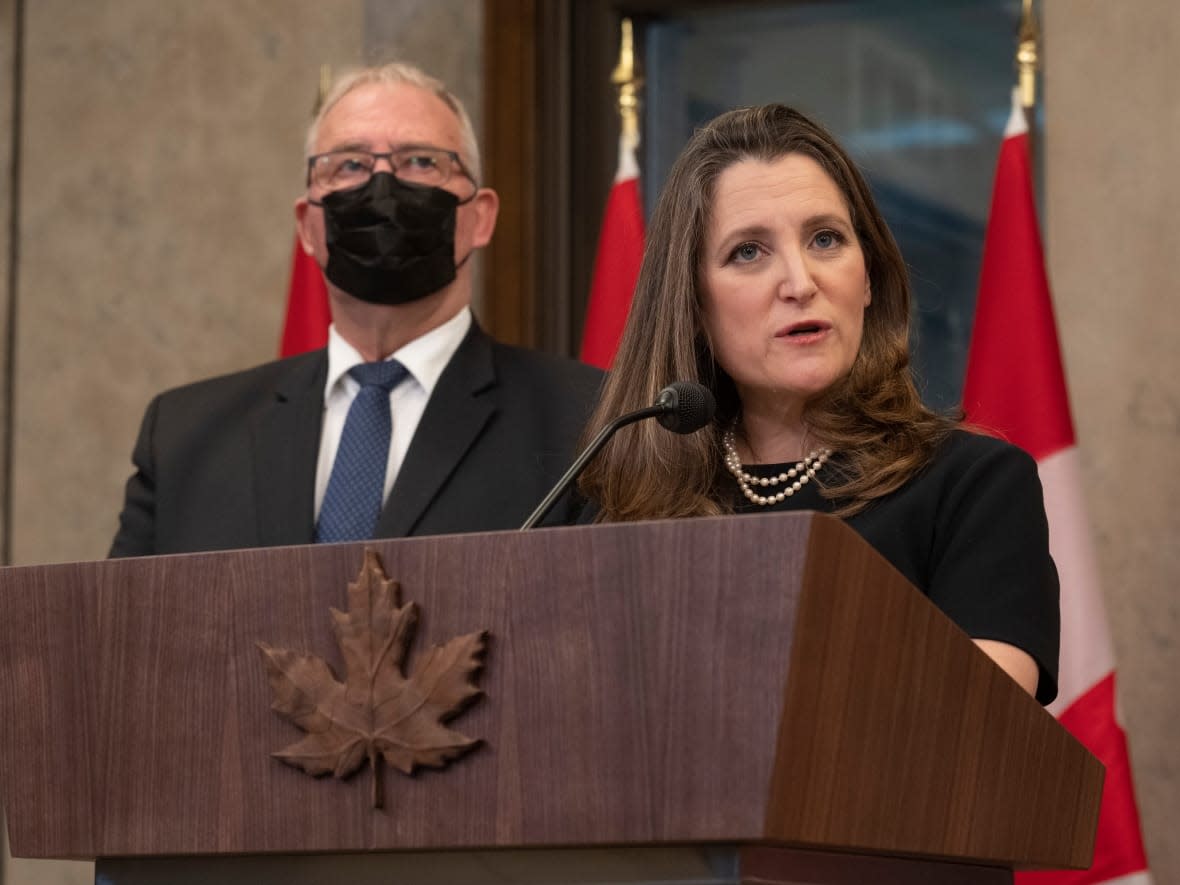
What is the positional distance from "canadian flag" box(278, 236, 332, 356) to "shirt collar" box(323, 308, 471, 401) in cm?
110

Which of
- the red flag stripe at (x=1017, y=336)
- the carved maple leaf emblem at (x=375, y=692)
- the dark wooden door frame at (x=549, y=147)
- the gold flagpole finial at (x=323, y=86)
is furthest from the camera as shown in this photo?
the dark wooden door frame at (x=549, y=147)

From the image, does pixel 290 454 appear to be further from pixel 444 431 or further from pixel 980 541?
pixel 980 541

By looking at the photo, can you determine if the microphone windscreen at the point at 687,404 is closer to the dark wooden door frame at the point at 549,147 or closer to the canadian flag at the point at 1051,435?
the canadian flag at the point at 1051,435

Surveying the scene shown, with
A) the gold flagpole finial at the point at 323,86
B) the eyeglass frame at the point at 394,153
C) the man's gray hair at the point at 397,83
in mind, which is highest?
the gold flagpole finial at the point at 323,86

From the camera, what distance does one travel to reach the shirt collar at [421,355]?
3.16 m

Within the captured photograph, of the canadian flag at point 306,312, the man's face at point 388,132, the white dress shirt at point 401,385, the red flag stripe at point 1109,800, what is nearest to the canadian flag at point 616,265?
the canadian flag at point 306,312

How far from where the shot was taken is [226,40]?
16.2ft

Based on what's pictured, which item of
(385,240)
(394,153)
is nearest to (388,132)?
(394,153)

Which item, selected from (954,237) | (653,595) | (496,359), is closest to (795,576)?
(653,595)

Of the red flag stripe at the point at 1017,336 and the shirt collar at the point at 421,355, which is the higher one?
the red flag stripe at the point at 1017,336

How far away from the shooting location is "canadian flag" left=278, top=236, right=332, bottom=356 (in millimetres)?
4332

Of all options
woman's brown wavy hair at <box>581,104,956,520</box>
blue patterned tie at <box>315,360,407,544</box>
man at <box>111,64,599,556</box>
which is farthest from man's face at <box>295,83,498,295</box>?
woman's brown wavy hair at <box>581,104,956,520</box>

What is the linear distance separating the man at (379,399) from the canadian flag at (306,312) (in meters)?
Result: 1.00

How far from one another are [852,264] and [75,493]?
10.4ft
